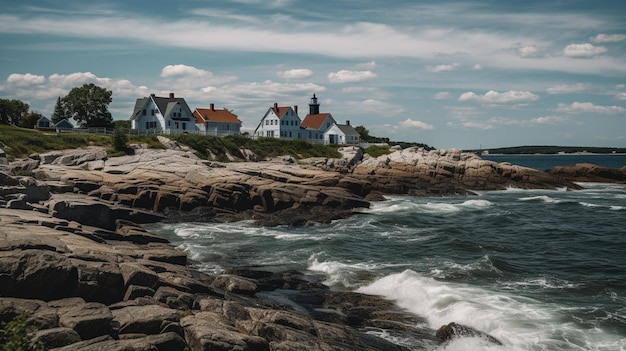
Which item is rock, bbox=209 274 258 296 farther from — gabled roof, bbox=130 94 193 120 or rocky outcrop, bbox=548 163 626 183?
rocky outcrop, bbox=548 163 626 183

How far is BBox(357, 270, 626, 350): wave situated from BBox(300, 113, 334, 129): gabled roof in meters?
92.7

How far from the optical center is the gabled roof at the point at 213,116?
94438mm

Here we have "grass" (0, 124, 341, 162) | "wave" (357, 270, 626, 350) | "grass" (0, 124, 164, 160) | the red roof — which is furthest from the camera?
the red roof

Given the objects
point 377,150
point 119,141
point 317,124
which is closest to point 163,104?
point 119,141

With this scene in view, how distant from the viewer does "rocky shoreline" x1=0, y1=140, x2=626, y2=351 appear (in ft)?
39.4

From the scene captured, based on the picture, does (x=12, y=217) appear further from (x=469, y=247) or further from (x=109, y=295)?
(x=469, y=247)

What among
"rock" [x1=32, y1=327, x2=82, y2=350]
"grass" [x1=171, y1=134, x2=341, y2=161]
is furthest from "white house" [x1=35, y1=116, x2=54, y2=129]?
"rock" [x1=32, y1=327, x2=82, y2=350]

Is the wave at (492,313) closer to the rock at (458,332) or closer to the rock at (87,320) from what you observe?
the rock at (458,332)

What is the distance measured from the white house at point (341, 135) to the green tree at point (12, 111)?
5900cm

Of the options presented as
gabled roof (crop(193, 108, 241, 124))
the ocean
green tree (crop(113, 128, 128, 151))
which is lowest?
the ocean

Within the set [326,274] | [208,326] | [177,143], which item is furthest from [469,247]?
[177,143]

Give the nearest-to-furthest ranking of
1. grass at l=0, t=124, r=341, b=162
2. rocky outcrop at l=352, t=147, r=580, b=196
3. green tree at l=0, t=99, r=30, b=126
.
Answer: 1. grass at l=0, t=124, r=341, b=162
2. rocky outcrop at l=352, t=147, r=580, b=196
3. green tree at l=0, t=99, r=30, b=126

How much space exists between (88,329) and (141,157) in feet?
133

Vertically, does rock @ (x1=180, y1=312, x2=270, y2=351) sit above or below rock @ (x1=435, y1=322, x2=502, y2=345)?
above
